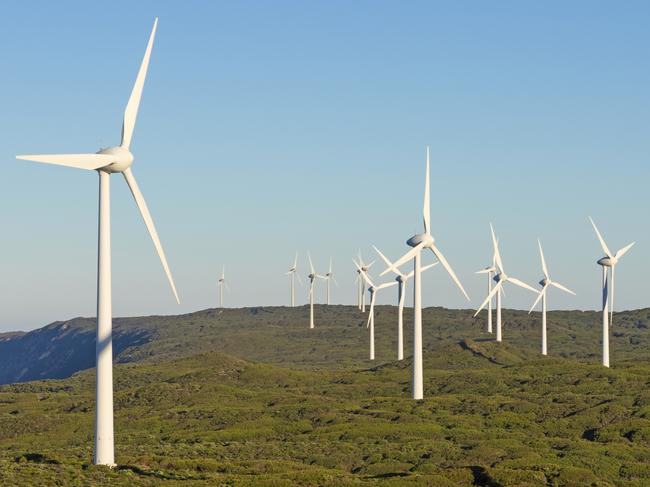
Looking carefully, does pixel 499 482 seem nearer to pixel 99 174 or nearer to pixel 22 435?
pixel 99 174

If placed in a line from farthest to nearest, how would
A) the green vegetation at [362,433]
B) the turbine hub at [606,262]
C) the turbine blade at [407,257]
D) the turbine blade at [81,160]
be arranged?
the turbine hub at [606,262], the turbine blade at [407,257], the green vegetation at [362,433], the turbine blade at [81,160]

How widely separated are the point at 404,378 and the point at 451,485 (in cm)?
11241

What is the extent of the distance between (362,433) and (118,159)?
59363 mm

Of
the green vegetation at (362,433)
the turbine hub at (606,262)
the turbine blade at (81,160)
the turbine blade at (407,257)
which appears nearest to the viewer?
the turbine blade at (81,160)

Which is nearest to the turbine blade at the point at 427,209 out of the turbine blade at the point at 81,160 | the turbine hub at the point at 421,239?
the turbine hub at the point at 421,239

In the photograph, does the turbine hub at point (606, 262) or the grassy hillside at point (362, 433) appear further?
the turbine hub at point (606, 262)

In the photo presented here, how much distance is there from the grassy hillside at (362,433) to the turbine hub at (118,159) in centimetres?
2191

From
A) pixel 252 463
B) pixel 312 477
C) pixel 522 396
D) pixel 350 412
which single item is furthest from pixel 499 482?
pixel 522 396

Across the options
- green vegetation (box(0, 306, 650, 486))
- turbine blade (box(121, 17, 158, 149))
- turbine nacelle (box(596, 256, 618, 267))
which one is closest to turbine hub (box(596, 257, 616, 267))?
turbine nacelle (box(596, 256, 618, 267))

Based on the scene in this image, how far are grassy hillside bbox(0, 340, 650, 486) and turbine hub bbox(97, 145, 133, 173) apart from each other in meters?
21.9

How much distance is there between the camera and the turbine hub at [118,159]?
79562mm

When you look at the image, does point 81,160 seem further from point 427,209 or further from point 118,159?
point 427,209

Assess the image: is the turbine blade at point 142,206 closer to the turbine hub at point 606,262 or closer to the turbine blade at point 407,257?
the turbine blade at point 407,257

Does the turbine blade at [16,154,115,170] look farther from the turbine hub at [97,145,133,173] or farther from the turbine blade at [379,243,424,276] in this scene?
the turbine blade at [379,243,424,276]
